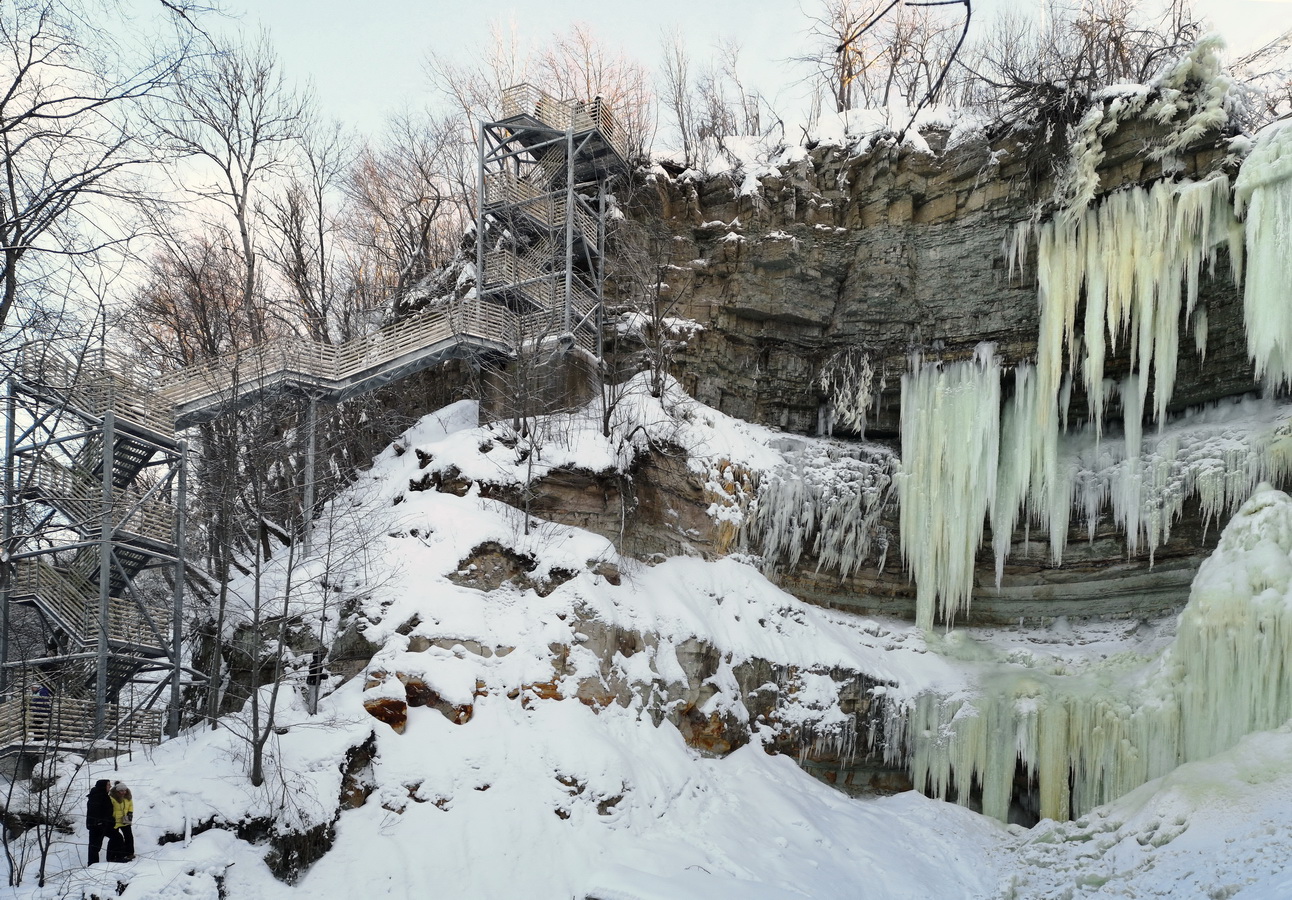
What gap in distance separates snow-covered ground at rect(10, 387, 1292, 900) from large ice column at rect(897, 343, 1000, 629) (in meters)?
1.60

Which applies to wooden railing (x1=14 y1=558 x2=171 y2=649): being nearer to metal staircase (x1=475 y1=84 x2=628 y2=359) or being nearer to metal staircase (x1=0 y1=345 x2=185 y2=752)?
metal staircase (x1=0 y1=345 x2=185 y2=752)

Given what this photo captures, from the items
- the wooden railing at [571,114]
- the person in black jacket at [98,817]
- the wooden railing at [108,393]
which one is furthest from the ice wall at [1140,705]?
the wooden railing at [108,393]

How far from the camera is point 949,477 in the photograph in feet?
61.6

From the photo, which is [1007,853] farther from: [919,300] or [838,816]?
[919,300]

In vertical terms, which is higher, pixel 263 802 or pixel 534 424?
pixel 534 424

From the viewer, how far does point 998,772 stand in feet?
53.9

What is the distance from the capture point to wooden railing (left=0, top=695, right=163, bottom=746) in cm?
1305

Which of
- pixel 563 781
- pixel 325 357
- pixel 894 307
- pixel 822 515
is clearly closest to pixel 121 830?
pixel 563 781

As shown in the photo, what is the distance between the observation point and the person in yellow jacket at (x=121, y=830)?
10.7 meters

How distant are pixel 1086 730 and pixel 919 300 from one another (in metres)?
8.60

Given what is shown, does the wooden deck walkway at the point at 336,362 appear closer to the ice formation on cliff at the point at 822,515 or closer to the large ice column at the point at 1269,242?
the ice formation on cliff at the point at 822,515

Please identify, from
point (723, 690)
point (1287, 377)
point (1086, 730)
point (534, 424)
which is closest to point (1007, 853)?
point (1086, 730)

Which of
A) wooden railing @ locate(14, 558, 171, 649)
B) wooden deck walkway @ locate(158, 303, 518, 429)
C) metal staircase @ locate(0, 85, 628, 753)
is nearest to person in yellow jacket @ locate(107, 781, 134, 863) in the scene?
metal staircase @ locate(0, 85, 628, 753)

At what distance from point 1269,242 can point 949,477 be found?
629cm
